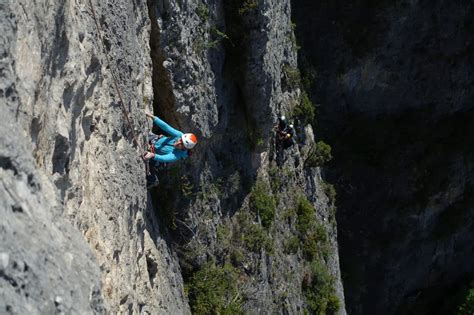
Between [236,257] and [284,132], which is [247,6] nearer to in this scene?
[284,132]

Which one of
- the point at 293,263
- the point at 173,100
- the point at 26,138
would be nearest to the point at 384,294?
the point at 293,263

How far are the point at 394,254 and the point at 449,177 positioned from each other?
15.0ft

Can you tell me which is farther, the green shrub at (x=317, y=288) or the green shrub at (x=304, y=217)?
the green shrub at (x=317, y=288)

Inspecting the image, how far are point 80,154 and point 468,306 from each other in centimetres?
2549

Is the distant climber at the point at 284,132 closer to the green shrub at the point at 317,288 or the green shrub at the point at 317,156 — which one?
the green shrub at the point at 317,156

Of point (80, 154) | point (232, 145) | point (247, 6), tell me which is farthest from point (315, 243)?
point (80, 154)

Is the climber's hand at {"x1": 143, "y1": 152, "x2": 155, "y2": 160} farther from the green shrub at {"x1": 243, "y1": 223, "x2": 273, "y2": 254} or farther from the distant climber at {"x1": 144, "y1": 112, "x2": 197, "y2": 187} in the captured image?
the green shrub at {"x1": 243, "y1": 223, "x2": 273, "y2": 254}

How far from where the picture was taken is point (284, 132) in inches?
709

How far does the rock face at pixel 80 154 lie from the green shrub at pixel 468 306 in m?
20.6

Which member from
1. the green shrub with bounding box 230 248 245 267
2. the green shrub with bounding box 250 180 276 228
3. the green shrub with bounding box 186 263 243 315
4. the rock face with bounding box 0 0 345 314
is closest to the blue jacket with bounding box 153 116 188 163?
the rock face with bounding box 0 0 345 314

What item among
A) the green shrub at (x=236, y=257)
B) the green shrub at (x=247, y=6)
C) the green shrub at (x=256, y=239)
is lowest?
the green shrub at (x=236, y=257)

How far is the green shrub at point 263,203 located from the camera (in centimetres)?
1648

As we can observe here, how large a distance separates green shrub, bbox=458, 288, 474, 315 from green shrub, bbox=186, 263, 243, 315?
17558mm

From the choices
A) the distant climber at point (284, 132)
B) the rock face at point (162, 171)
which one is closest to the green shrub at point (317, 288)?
the rock face at point (162, 171)
